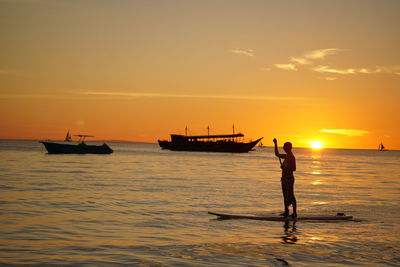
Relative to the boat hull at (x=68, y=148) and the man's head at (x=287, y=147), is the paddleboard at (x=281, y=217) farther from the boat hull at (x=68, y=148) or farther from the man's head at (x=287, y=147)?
the boat hull at (x=68, y=148)

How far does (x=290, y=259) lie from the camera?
1012 cm

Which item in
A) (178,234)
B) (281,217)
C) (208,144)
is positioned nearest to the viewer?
(178,234)

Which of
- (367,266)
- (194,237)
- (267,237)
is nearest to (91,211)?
(194,237)

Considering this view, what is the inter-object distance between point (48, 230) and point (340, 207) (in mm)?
14463

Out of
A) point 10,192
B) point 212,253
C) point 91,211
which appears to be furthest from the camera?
point 10,192

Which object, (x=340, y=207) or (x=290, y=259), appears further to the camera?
(x=340, y=207)

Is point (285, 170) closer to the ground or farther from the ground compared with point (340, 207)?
farther from the ground

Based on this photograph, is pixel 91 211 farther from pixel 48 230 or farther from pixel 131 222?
pixel 48 230

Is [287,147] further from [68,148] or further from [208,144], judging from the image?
[208,144]

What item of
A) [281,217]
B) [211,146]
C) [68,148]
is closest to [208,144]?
[211,146]

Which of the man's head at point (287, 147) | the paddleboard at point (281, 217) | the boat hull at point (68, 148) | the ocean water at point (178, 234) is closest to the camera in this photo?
the ocean water at point (178, 234)

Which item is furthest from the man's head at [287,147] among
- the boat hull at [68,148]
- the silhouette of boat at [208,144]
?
the silhouette of boat at [208,144]

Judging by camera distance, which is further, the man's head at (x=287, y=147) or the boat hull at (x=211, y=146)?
the boat hull at (x=211, y=146)

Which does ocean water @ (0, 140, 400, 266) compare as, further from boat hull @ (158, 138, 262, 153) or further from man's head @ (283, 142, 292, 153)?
boat hull @ (158, 138, 262, 153)
